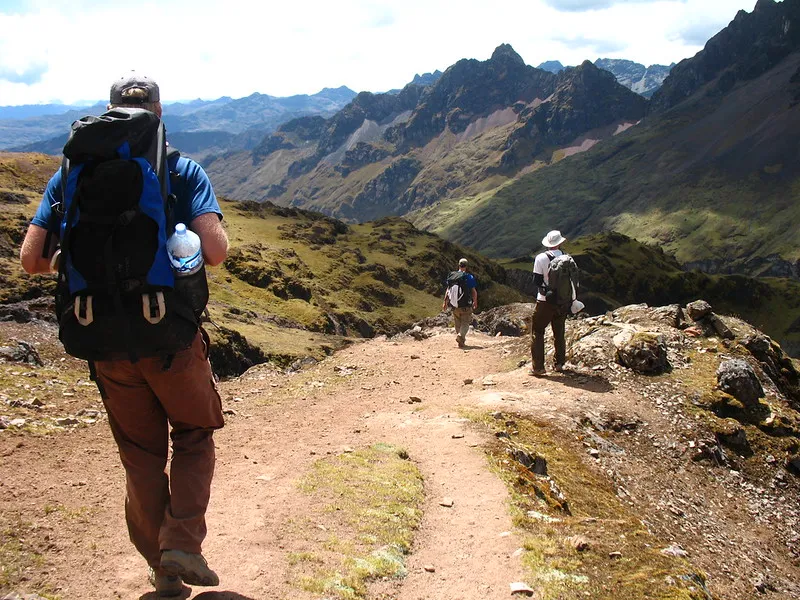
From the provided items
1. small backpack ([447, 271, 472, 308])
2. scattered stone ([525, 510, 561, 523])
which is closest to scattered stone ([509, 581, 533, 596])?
scattered stone ([525, 510, 561, 523])

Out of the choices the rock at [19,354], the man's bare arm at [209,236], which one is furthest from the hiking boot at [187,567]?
the rock at [19,354]

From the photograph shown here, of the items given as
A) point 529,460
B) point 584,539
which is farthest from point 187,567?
point 529,460

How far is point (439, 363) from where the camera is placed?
26203mm

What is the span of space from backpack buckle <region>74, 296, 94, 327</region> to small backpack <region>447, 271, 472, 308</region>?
2386 centimetres

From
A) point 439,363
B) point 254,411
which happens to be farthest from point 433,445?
point 439,363

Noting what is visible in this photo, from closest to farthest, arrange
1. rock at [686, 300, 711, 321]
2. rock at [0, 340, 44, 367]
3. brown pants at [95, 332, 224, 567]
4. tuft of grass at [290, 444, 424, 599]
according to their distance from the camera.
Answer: brown pants at [95, 332, 224, 567], tuft of grass at [290, 444, 424, 599], rock at [0, 340, 44, 367], rock at [686, 300, 711, 321]

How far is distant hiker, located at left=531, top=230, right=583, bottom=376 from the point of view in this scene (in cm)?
1994

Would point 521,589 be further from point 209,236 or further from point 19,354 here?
point 19,354

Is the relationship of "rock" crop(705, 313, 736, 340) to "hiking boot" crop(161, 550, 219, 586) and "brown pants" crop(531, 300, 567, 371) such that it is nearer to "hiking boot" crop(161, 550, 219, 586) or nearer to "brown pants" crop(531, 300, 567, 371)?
"brown pants" crop(531, 300, 567, 371)

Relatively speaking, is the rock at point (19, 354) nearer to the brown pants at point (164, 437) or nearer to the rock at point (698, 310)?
the brown pants at point (164, 437)

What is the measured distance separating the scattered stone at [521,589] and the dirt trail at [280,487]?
0.55 ft

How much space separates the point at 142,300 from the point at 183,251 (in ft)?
2.06

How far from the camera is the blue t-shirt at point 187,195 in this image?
6.55m

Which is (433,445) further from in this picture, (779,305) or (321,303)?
(779,305)
